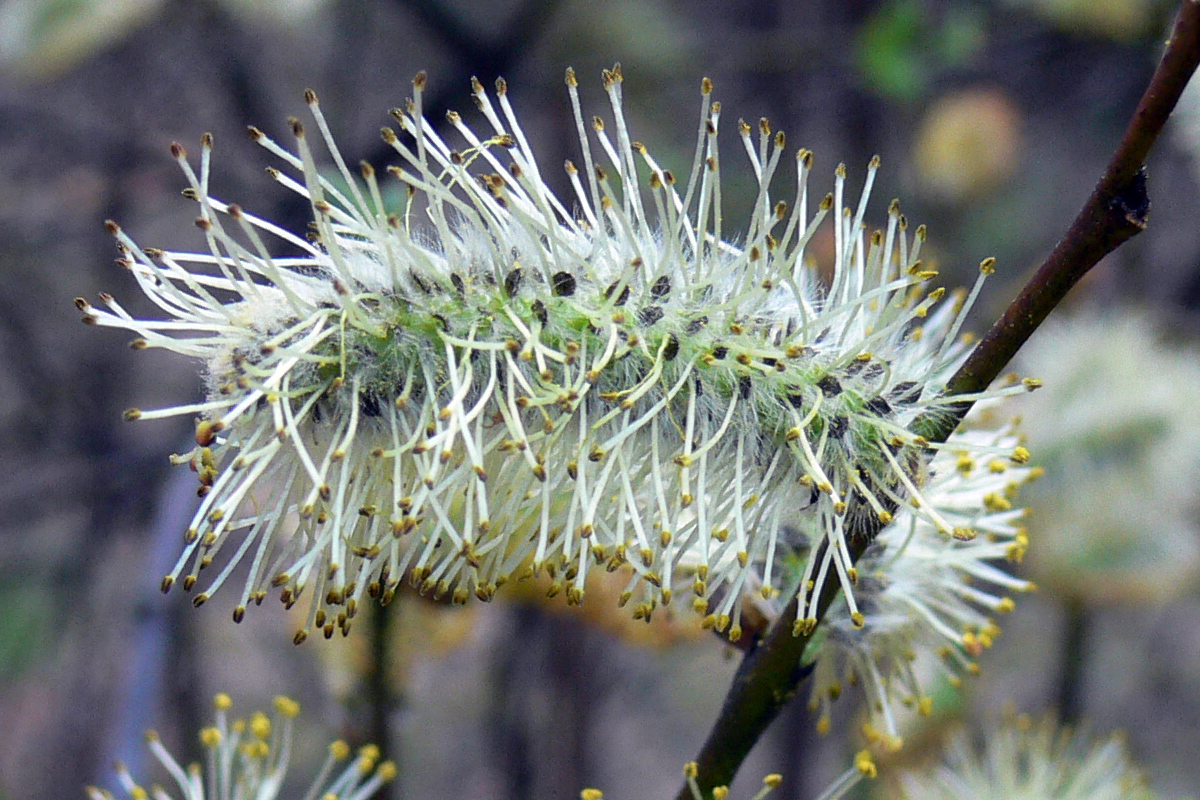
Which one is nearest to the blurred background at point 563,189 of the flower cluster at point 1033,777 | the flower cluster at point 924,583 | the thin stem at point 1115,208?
the flower cluster at point 1033,777

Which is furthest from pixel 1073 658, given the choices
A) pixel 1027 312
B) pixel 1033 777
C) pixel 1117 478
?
pixel 1027 312

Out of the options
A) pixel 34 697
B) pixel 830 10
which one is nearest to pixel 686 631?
pixel 830 10

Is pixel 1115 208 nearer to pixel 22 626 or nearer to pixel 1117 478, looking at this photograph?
pixel 1117 478

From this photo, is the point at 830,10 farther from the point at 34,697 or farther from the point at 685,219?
the point at 34,697

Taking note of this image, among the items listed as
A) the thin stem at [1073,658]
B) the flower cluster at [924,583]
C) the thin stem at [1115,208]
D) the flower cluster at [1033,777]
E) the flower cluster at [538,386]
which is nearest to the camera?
the thin stem at [1115,208]

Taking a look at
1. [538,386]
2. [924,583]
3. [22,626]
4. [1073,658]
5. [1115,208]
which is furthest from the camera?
[22,626]

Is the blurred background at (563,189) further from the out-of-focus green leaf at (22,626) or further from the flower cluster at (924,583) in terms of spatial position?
the flower cluster at (924,583)
